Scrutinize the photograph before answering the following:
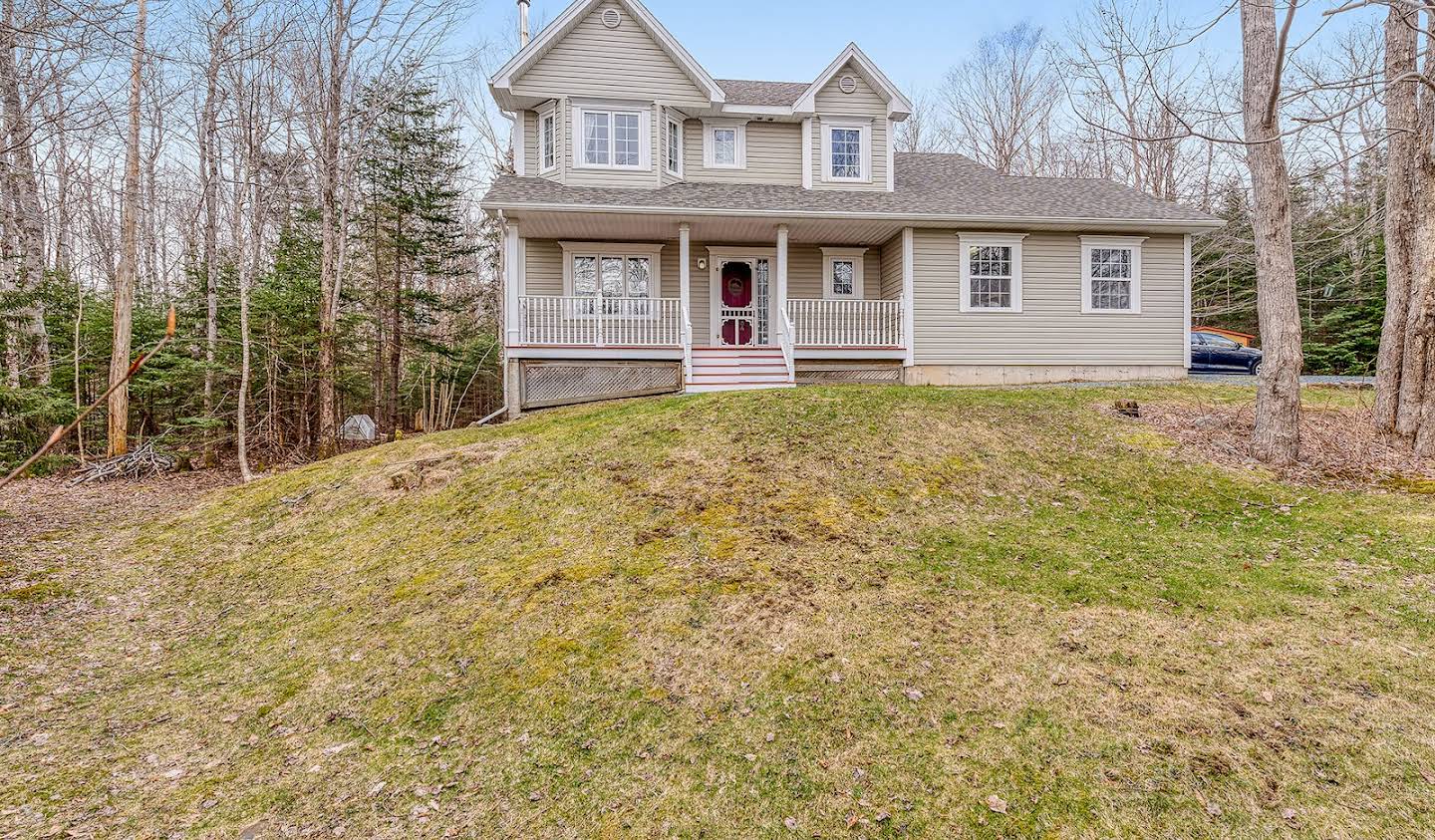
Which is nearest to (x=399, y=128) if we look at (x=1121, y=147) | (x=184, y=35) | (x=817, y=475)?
(x=184, y=35)

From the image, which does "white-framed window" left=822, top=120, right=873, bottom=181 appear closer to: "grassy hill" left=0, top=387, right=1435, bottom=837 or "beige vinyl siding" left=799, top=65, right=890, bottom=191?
"beige vinyl siding" left=799, top=65, right=890, bottom=191

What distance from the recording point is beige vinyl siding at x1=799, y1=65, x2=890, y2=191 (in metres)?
13.9

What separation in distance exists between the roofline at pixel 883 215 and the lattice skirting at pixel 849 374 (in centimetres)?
294

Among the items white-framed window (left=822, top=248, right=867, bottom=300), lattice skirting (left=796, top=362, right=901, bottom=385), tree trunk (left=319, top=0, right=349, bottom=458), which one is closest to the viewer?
tree trunk (left=319, top=0, right=349, bottom=458)

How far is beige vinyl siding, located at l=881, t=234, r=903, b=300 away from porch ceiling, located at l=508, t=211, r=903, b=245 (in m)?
0.22

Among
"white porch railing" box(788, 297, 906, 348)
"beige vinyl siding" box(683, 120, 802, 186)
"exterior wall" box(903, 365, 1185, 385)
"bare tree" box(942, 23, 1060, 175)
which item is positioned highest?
"bare tree" box(942, 23, 1060, 175)

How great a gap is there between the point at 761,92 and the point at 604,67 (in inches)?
146

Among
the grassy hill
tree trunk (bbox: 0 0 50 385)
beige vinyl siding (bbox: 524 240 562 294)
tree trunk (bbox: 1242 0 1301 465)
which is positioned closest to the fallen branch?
the grassy hill

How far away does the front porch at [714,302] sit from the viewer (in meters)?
12.5

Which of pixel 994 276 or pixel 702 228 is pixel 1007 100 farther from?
pixel 702 228

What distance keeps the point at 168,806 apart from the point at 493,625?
189cm

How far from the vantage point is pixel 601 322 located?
12672 millimetres

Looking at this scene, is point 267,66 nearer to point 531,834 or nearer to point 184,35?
point 184,35

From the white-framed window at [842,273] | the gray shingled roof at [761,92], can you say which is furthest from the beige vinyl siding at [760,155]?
the white-framed window at [842,273]
